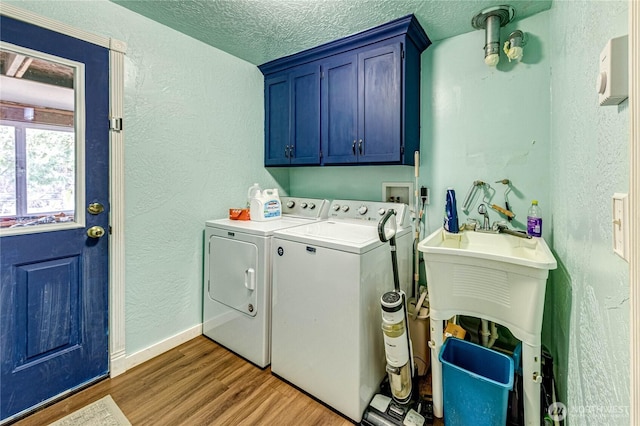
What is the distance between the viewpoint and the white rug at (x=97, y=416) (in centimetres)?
150

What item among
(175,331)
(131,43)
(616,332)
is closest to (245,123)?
(131,43)

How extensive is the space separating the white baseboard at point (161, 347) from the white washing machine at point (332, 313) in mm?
837

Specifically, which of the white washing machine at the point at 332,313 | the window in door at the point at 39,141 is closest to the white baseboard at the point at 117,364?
the window in door at the point at 39,141

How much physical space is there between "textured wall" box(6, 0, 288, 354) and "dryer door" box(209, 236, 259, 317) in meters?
0.23

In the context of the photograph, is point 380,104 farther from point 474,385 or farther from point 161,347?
point 161,347

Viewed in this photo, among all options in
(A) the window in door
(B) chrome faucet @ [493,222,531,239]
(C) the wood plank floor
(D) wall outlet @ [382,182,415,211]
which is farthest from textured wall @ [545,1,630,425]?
(A) the window in door

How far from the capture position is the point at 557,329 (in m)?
1.54

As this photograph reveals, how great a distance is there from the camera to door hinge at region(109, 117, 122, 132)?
1.80 metres

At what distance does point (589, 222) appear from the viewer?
899mm

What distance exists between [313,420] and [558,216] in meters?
1.71

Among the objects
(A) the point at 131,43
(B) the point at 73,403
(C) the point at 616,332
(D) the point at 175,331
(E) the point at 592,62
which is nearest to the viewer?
(C) the point at 616,332

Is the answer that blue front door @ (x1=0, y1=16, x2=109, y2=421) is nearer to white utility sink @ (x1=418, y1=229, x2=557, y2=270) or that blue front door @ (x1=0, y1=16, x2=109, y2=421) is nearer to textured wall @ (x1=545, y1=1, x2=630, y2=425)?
white utility sink @ (x1=418, y1=229, x2=557, y2=270)

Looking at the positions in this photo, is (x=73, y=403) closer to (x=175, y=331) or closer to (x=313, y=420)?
(x=175, y=331)

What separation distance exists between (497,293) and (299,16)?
2.02 m
